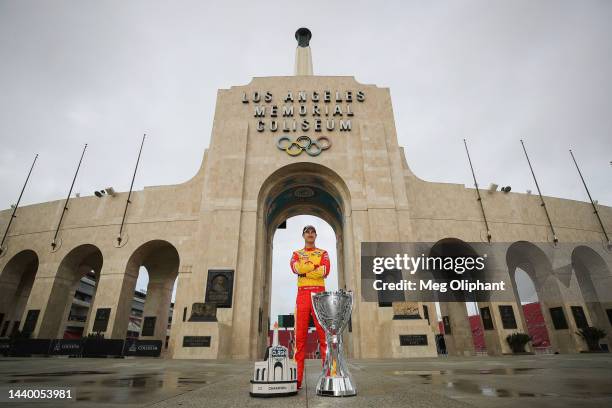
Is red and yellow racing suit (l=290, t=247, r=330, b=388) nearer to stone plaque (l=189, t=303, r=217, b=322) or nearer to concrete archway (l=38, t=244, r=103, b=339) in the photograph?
stone plaque (l=189, t=303, r=217, b=322)

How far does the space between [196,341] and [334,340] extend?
457 inches

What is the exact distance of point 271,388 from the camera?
302cm

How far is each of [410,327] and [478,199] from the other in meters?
10.8

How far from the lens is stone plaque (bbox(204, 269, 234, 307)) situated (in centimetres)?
1472

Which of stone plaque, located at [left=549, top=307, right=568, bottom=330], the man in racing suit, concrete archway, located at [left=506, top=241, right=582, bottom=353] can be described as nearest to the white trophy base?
the man in racing suit

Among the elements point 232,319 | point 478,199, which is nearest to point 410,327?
point 232,319

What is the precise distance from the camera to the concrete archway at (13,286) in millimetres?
20828

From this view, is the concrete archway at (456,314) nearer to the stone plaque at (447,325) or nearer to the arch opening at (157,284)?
the stone plaque at (447,325)

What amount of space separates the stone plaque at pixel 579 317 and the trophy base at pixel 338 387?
22491 mm

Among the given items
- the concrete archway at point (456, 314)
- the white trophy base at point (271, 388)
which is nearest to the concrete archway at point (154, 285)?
the concrete archway at point (456, 314)

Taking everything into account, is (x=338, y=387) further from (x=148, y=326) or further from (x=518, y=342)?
(x=148, y=326)

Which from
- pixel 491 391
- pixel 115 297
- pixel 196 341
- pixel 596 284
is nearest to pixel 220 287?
pixel 196 341

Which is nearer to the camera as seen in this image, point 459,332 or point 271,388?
point 271,388

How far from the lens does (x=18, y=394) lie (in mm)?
3049
